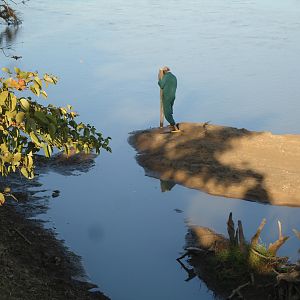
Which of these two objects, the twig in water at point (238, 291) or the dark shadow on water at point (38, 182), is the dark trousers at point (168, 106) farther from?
the twig in water at point (238, 291)

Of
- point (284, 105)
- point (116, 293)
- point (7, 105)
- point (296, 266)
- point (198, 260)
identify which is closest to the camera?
point (7, 105)

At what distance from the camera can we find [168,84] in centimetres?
1777

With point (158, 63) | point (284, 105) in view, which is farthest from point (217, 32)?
point (284, 105)

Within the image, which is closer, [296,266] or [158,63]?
[296,266]

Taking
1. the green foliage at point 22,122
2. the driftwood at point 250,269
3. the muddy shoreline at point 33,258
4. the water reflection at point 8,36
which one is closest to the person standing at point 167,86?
the muddy shoreline at point 33,258

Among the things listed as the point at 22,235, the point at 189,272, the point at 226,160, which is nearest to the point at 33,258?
the point at 22,235

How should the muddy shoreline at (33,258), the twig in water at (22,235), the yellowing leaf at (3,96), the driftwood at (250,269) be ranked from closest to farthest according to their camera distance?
the yellowing leaf at (3,96) < the muddy shoreline at (33,258) < the driftwood at (250,269) < the twig in water at (22,235)

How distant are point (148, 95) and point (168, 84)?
802cm

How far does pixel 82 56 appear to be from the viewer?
109ft

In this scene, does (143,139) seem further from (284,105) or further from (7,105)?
(7,105)

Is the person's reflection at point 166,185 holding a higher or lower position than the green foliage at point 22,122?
lower

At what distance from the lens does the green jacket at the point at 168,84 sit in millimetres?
17719

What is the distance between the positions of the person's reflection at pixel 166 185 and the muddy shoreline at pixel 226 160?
0.13 metres

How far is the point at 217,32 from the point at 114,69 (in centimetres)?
1371
